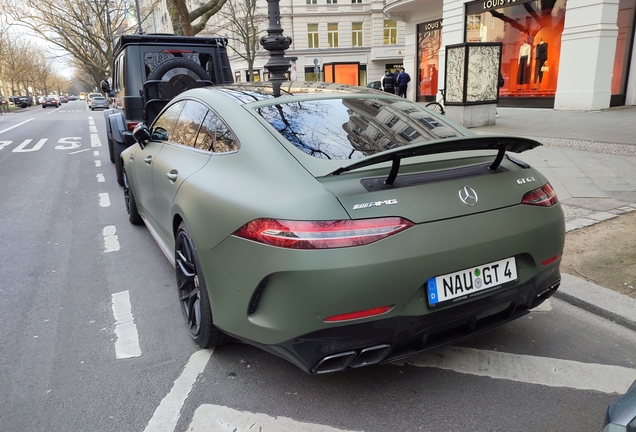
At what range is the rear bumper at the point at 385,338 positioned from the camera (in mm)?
2115

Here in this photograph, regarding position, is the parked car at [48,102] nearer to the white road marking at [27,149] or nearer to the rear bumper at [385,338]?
the white road marking at [27,149]

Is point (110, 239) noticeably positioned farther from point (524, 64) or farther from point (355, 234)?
point (524, 64)

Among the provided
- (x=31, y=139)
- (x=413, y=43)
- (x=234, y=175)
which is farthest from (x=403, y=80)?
(x=234, y=175)

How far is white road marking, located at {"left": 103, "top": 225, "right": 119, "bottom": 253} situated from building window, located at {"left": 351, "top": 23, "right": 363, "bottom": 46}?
46416 millimetres

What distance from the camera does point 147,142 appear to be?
4.34 m

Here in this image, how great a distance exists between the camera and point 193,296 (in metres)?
3.04

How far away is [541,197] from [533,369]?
1.00 meters

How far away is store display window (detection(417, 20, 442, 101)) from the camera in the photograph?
24922mm

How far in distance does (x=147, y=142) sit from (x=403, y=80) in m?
19.5

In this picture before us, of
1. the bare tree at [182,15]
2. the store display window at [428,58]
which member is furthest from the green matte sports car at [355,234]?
the store display window at [428,58]

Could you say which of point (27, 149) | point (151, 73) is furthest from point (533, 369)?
point (27, 149)

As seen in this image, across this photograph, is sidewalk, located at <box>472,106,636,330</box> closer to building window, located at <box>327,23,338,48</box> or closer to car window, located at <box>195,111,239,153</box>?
car window, located at <box>195,111,239,153</box>

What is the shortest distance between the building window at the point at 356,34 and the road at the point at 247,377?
48.0 meters

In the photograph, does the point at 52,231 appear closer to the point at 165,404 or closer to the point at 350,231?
the point at 165,404
